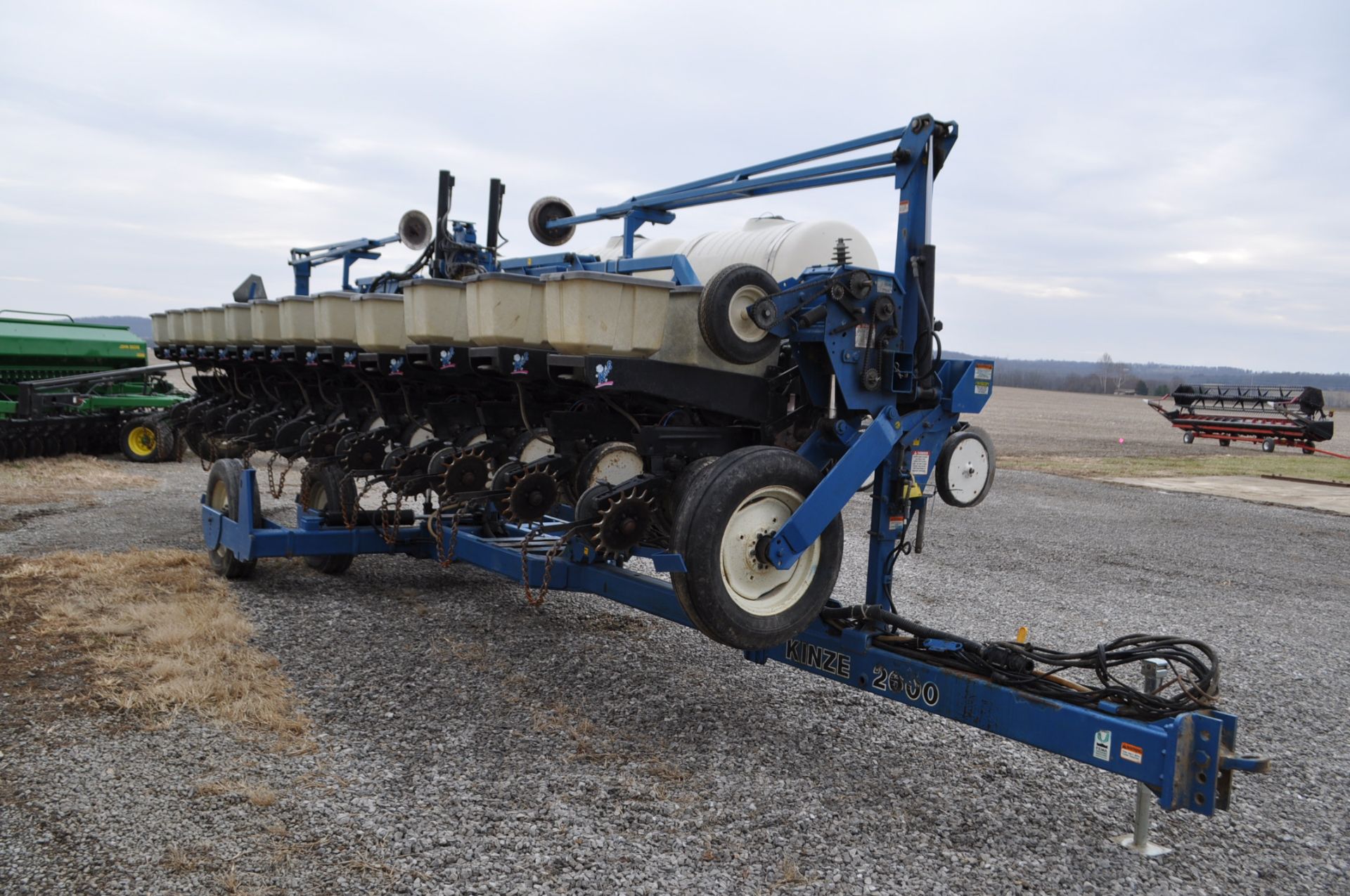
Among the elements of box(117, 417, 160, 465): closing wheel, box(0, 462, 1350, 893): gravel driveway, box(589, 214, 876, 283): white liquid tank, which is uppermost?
box(589, 214, 876, 283): white liquid tank

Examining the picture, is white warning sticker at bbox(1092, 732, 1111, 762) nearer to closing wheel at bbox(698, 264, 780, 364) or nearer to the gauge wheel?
closing wheel at bbox(698, 264, 780, 364)

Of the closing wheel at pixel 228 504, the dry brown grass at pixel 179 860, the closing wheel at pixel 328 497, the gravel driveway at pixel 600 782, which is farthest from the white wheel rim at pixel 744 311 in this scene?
the closing wheel at pixel 228 504

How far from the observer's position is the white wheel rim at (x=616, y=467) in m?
A: 5.11

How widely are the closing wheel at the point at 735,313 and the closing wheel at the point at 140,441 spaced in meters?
13.9

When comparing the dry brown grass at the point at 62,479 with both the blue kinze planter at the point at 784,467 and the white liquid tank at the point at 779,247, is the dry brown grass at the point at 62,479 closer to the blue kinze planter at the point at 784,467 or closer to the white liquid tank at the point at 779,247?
the blue kinze planter at the point at 784,467

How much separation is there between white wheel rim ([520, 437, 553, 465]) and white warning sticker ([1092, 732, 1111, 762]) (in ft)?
10.9

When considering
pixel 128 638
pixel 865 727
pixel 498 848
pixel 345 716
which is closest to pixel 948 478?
pixel 865 727

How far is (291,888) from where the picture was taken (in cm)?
344

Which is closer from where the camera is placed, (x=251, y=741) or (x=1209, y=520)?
(x=251, y=741)

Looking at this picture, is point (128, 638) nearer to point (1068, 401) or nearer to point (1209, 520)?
point (1209, 520)

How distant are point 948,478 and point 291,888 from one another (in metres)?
3.50

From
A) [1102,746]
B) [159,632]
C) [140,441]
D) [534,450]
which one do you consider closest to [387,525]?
[159,632]

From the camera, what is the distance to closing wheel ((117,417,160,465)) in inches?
620

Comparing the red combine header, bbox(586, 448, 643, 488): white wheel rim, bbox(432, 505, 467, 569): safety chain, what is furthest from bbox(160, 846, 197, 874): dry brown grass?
the red combine header
